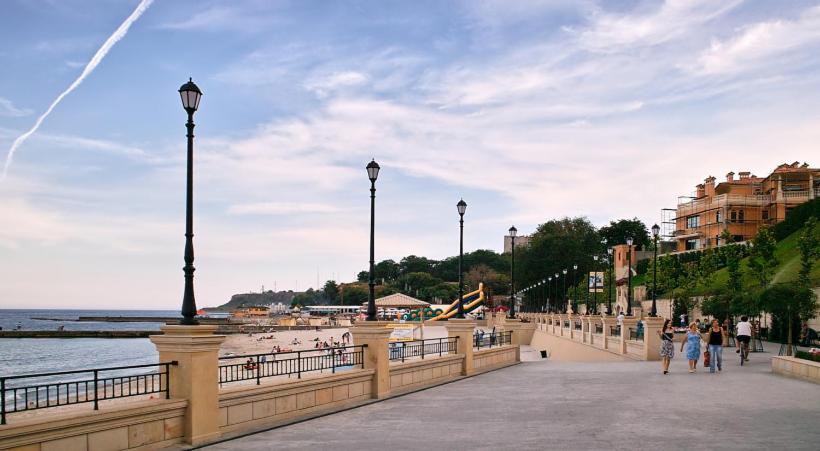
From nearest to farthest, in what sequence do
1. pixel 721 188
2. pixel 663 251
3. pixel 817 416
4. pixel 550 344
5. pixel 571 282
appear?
pixel 817 416
pixel 550 344
pixel 721 188
pixel 663 251
pixel 571 282

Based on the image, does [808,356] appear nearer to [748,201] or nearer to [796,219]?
[796,219]

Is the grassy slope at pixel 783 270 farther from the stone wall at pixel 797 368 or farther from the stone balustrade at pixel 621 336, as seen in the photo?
the stone wall at pixel 797 368

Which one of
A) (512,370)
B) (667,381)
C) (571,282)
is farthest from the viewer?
(571,282)

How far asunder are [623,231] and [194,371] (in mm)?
135987

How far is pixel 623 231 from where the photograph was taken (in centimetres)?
14038

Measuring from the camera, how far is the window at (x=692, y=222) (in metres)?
97.2

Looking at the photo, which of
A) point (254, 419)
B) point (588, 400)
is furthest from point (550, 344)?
point (254, 419)

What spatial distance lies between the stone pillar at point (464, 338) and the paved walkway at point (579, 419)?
2.30 meters

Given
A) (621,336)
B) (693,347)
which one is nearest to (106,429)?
(693,347)

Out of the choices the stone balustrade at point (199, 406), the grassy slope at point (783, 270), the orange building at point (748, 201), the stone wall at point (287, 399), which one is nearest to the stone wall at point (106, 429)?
the stone balustrade at point (199, 406)

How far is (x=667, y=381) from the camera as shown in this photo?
72.4ft

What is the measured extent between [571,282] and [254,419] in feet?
380

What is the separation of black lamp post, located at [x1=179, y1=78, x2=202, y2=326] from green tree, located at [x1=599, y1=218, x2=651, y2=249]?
131856 mm

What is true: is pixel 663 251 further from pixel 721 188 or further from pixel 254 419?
pixel 254 419
